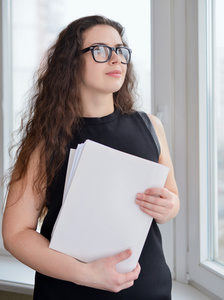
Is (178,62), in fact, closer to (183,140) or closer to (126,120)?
(183,140)

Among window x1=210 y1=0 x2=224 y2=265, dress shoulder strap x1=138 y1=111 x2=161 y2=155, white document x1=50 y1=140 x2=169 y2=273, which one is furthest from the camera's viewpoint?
window x1=210 y1=0 x2=224 y2=265

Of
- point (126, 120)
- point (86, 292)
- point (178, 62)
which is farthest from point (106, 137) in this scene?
point (178, 62)

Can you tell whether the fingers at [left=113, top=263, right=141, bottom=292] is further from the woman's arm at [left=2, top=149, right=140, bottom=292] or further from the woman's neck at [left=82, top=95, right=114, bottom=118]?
the woman's neck at [left=82, top=95, right=114, bottom=118]

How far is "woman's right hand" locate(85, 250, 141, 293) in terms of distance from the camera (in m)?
0.85

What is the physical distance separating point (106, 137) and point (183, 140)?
51 centimetres

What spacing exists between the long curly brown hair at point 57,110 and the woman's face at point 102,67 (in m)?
0.02

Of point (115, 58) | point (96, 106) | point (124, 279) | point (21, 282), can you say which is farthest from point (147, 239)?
point (21, 282)

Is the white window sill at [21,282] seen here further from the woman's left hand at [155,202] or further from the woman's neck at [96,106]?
the woman's neck at [96,106]

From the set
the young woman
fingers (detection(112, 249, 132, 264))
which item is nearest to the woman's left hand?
the young woman

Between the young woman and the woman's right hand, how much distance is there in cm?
6

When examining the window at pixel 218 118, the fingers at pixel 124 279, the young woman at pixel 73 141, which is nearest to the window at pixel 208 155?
the window at pixel 218 118

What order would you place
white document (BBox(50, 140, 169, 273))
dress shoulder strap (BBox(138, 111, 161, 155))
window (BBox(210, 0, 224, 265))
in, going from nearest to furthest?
white document (BBox(50, 140, 169, 273)) < dress shoulder strap (BBox(138, 111, 161, 155)) < window (BBox(210, 0, 224, 265))

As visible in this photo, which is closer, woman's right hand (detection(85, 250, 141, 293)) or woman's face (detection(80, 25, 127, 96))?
woman's right hand (detection(85, 250, 141, 293))

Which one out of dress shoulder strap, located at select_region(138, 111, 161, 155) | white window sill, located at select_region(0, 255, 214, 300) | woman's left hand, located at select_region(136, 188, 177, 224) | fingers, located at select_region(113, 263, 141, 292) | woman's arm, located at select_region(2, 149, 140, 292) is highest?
dress shoulder strap, located at select_region(138, 111, 161, 155)
